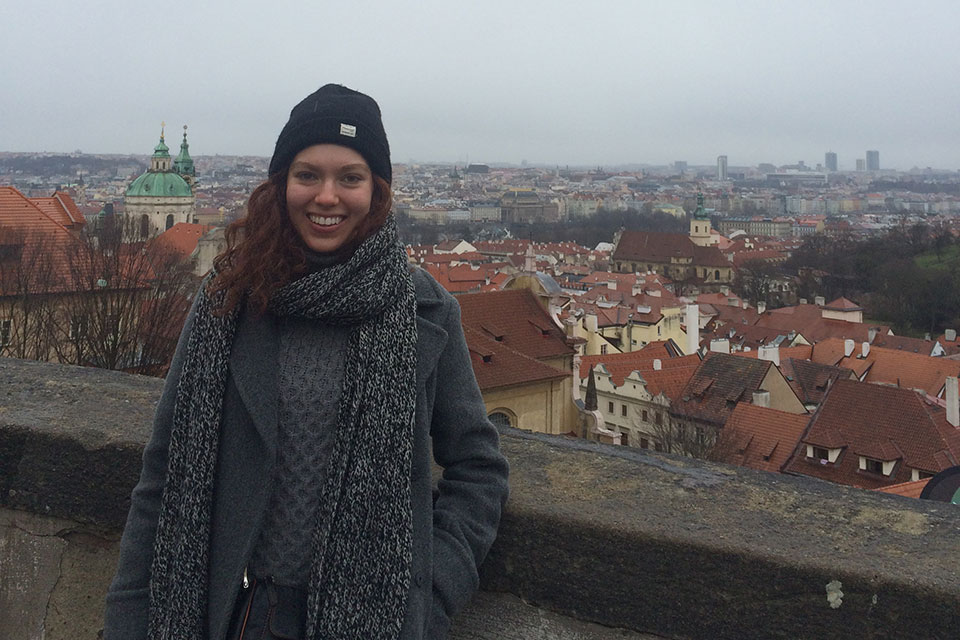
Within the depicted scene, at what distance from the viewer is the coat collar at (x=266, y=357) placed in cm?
143

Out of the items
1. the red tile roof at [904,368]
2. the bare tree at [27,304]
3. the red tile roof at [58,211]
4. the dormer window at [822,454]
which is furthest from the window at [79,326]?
the red tile roof at [904,368]

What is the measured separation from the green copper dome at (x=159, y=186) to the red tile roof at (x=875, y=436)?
5301cm

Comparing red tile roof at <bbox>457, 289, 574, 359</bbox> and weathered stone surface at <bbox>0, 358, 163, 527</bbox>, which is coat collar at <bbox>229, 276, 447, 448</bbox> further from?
red tile roof at <bbox>457, 289, 574, 359</bbox>

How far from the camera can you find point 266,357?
4.84ft

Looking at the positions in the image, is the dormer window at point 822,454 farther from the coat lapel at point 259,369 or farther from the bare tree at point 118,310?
the coat lapel at point 259,369

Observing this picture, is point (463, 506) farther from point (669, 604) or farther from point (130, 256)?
point (130, 256)

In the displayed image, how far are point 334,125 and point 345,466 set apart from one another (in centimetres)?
54

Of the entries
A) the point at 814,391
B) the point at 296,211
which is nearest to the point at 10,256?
the point at 296,211

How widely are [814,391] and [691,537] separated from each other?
2295 centimetres

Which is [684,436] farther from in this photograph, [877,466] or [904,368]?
[904,368]

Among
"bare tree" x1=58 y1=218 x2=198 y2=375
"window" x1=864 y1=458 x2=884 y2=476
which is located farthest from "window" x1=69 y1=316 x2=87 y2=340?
"window" x1=864 y1=458 x2=884 y2=476

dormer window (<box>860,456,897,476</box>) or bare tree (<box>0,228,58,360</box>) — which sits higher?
bare tree (<box>0,228,58,360</box>)

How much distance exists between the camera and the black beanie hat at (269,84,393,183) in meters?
1.52

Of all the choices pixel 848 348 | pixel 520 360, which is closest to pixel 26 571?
pixel 520 360
